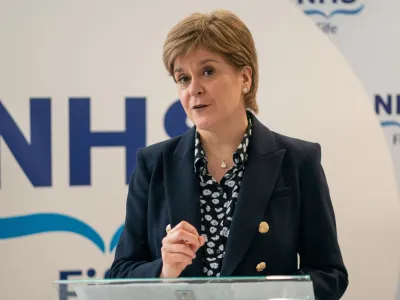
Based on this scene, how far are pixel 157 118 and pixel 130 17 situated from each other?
50 cm

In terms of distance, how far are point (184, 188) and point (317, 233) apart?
41cm

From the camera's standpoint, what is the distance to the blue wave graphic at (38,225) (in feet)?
9.62

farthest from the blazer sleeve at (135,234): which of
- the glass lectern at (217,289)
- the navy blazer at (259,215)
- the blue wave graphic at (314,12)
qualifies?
the blue wave graphic at (314,12)

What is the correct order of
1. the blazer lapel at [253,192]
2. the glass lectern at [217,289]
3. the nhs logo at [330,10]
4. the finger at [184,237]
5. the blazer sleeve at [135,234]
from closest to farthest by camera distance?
1. the glass lectern at [217,289]
2. the finger at [184,237]
3. the blazer lapel at [253,192]
4. the blazer sleeve at [135,234]
5. the nhs logo at [330,10]

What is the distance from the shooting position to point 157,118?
294 cm

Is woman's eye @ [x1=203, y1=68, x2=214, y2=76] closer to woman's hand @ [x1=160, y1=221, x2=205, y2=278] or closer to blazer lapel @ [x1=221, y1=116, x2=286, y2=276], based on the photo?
blazer lapel @ [x1=221, y1=116, x2=286, y2=276]

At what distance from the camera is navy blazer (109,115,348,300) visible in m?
1.75

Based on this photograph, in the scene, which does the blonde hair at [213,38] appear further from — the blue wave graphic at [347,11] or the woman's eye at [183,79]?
the blue wave graphic at [347,11]

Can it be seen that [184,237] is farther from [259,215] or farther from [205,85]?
[205,85]

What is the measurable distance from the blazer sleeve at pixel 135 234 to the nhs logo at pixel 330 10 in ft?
4.54

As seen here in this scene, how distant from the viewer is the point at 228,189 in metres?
1.84

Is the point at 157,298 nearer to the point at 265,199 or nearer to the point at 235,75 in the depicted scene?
the point at 265,199

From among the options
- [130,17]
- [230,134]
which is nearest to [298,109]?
[130,17]

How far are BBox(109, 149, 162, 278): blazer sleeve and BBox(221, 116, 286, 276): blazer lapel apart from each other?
0.26 metres
